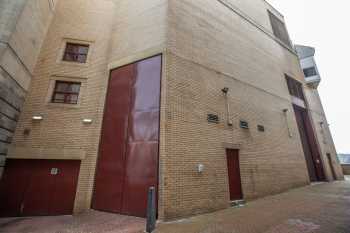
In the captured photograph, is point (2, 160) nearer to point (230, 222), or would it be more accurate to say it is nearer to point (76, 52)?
point (76, 52)

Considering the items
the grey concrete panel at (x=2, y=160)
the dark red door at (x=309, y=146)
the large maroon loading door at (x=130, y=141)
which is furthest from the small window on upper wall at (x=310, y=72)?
the grey concrete panel at (x=2, y=160)

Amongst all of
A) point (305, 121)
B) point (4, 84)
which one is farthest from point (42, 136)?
point (305, 121)

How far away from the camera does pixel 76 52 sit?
400 inches

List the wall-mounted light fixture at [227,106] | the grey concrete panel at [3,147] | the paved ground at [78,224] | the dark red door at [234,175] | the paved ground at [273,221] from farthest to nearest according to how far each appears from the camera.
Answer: the wall-mounted light fixture at [227,106] < the dark red door at [234,175] < the grey concrete panel at [3,147] < the paved ground at [78,224] < the paved ground at [273,221]

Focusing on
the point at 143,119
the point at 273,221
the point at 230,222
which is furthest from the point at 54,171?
the point at 273,221

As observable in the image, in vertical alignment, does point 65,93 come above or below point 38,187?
above

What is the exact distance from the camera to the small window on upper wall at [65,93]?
9047 millimetres

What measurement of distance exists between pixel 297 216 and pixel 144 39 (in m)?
9.97

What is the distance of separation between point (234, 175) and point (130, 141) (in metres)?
5.20

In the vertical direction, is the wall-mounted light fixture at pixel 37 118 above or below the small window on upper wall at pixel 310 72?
below

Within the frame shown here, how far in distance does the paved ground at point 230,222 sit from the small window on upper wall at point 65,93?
17.8 feet

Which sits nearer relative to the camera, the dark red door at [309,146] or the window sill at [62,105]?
the window sill at [62,105]

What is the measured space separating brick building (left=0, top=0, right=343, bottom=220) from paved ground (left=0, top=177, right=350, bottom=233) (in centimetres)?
57

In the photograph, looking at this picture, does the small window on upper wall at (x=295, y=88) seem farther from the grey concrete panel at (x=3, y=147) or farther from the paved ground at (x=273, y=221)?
the grey concrete panel at (x=3, y=147)
